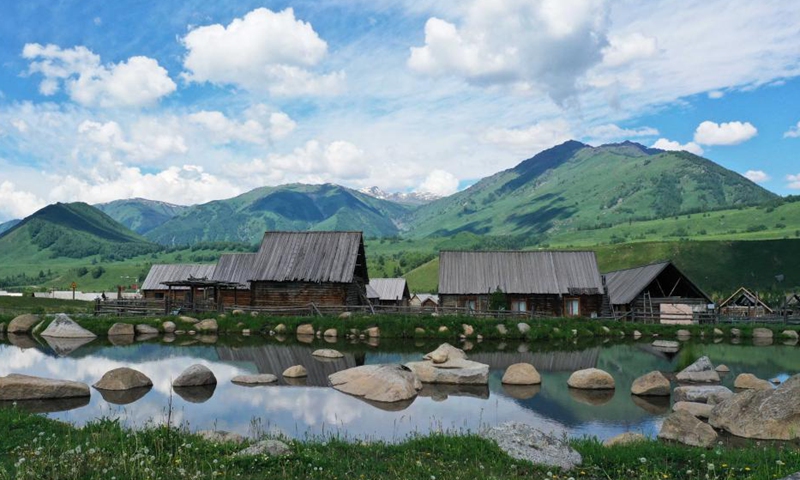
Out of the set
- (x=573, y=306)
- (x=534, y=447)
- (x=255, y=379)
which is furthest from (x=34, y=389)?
(x=573, y=306)

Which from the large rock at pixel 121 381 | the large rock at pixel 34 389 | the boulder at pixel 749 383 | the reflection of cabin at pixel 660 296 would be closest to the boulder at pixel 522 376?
the boulder at pixel 749 383

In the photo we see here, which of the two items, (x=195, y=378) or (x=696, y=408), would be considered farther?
(x=195, y=378)

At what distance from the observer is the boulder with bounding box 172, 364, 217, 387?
23828 mm

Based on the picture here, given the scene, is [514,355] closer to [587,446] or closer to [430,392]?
[430,392]

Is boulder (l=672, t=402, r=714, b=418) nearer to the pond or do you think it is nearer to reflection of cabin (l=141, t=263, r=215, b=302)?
the pond

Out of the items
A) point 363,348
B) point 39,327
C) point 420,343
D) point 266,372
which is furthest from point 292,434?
point 39,327

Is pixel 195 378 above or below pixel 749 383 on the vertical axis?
above

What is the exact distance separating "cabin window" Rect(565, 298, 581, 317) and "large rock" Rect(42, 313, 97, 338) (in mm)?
44732

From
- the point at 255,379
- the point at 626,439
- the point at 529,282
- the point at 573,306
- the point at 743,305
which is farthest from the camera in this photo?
the point at 743,305

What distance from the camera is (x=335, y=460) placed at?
1163cm

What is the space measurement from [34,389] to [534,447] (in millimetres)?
17797

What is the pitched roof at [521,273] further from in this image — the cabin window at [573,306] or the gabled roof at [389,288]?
the gabled roof at [389,288]

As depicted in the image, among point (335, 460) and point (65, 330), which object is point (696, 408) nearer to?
point (335, 460)

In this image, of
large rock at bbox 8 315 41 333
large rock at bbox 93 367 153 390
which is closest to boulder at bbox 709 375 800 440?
large rock at bbox 93 367 153 390
